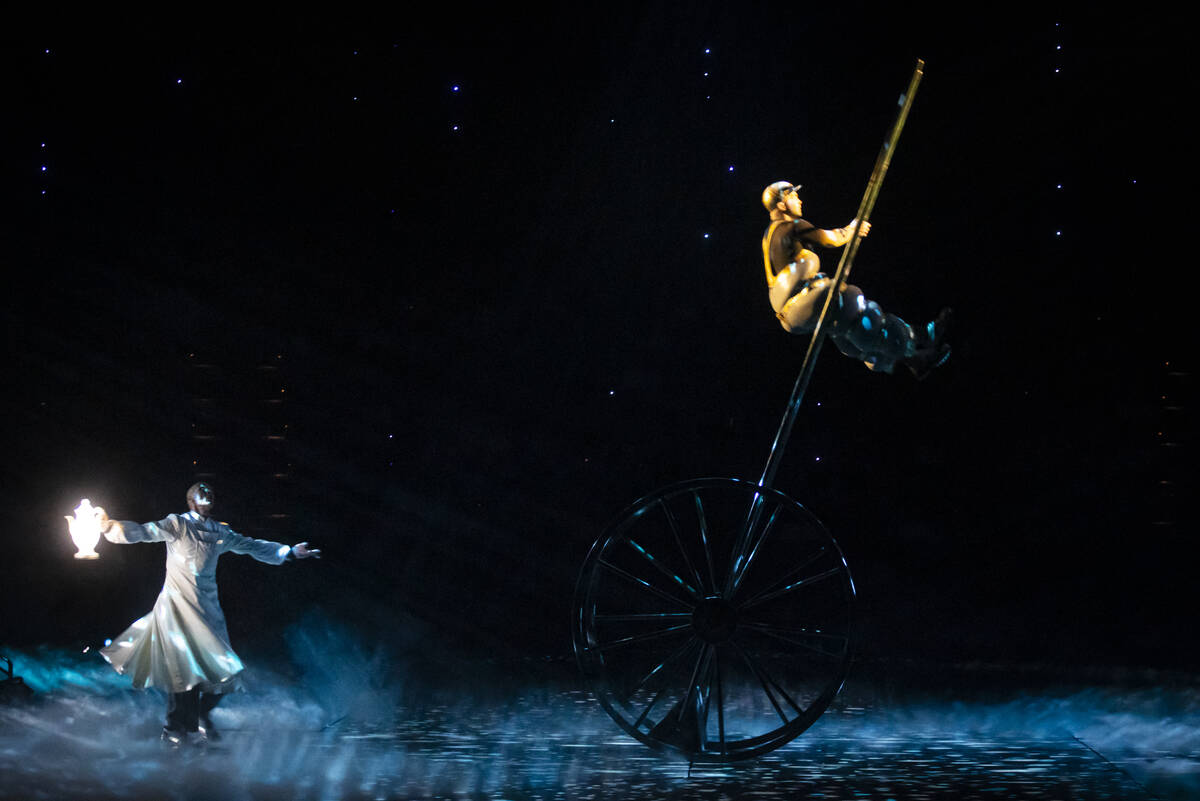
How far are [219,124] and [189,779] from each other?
9.47 ft

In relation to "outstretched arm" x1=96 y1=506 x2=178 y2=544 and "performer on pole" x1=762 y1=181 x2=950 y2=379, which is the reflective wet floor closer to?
"outstretched arm" x1=96 y1=506 x2=178 y2=544

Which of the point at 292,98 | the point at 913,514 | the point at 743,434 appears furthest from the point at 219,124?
the point at 913,514

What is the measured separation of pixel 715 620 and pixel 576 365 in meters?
1.77

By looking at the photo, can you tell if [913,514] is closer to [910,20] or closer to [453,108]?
[910,20]

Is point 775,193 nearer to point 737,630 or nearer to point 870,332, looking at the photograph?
point 870,332

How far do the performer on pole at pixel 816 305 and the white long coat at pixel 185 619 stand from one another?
2262 mm

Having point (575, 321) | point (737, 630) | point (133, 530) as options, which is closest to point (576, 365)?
point (575, 321)

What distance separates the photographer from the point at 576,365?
5.92 meters

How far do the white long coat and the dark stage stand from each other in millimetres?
292

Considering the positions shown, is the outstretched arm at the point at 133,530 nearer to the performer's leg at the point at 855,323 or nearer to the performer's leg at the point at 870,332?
the performer's leg at the point at 855,323

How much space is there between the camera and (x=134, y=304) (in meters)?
6.04

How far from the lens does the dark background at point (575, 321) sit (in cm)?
560

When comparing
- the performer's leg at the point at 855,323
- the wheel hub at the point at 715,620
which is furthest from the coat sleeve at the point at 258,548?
the performer's leg at the point at 855,323

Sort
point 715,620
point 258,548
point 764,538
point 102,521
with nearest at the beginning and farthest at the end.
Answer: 1. point 715,620
2. point 764,538
3. point 102,521
4. point 258,548
